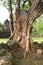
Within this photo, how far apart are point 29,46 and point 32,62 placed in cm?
239

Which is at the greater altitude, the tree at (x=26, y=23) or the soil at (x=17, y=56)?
the tree at (x=26, y=23)

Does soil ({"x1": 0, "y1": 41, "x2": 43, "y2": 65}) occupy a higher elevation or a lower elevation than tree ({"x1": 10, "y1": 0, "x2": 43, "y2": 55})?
lower

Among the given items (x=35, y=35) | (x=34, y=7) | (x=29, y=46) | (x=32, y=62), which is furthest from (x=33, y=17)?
(x=35, y=35)

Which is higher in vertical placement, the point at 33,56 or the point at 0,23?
the point at 0,23

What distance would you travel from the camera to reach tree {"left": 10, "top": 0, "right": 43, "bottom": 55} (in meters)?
12.9

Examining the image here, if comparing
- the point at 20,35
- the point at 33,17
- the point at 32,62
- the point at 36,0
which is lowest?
the point at 32,62

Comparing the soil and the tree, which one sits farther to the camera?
the tree

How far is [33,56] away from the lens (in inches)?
473

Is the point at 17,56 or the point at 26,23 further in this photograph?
the point at 26,23

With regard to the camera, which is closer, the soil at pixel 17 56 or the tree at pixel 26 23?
the soil at pixel 17 56

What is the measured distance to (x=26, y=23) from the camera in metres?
13.4

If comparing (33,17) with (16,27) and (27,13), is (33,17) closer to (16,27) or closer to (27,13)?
(27,13)

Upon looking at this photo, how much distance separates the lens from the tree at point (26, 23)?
12884mm

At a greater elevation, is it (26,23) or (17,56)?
(26,23)
